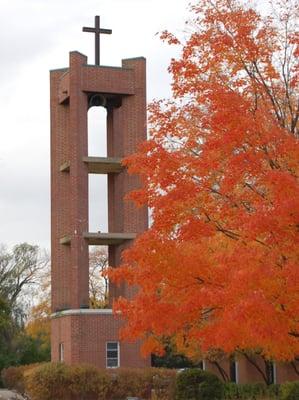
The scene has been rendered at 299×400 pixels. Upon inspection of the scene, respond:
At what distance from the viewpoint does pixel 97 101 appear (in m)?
50.2

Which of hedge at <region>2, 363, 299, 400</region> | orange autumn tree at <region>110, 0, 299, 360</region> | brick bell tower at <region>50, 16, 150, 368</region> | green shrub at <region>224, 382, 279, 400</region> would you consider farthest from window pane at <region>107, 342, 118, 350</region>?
orange autumn tree at <region>110, 0, 299, 360</region>

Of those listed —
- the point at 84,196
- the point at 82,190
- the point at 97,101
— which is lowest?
the point at 84,196

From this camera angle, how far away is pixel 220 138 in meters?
Answer: 22.0

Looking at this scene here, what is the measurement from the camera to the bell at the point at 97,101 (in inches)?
1950

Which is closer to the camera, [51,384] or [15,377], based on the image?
[51,384]

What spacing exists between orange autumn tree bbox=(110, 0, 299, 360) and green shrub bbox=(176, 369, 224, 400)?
12737mm

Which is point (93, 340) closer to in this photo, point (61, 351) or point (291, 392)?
point (61, 351)

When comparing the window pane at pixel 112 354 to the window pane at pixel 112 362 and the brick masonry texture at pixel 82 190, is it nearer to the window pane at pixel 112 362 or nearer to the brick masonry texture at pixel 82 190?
the window pane at pixel 112 362

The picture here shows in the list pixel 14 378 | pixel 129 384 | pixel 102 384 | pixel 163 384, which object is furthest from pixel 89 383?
pixel 14 378

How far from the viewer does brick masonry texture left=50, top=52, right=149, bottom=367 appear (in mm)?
47344

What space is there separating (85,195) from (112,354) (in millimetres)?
8305

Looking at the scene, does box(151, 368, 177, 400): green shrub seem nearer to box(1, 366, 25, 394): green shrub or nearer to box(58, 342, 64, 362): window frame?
box(58, 342, 64, 362): window frame

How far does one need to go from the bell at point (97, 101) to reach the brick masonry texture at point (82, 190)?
34cm

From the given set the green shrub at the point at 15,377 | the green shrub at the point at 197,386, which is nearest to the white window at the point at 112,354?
the green shrub at the point at 197,386
